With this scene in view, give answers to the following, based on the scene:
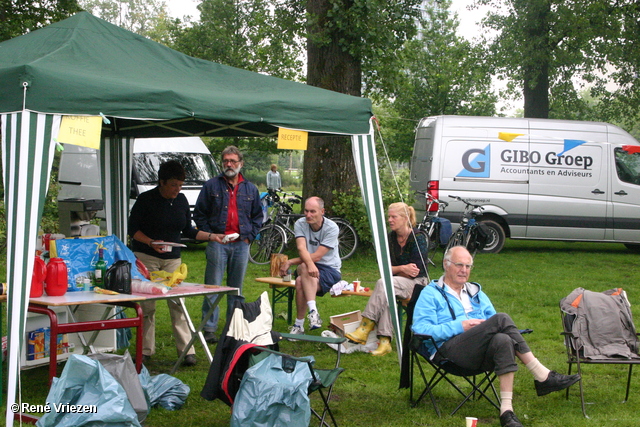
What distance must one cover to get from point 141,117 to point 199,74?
3.83 ft

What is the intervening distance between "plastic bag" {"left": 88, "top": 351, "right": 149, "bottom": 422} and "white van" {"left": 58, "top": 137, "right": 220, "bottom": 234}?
25.4 ft

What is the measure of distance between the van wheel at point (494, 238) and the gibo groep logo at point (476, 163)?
0.86 metres

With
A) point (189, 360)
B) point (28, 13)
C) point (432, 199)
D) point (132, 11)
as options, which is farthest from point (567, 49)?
point (132, 11)

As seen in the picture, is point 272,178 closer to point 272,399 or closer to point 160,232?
point 160,232

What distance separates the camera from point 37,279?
439 cm

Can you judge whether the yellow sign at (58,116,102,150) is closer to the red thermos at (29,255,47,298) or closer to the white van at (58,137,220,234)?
the red thermos at (29,255,47,298)

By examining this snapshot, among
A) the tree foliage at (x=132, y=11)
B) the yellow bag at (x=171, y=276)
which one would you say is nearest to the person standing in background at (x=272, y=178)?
the yellow bag at (x=171, y=276)

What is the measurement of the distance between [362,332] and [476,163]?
6.89 m

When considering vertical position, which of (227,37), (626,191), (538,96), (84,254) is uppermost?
(227,37)

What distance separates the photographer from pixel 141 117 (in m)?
4.37

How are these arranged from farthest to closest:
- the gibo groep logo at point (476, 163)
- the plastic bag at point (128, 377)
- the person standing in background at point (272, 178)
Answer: the person standing in background at point (272, 178)
the gibo groep logo at point (476, 163)
the plastic bag at point (128, 377)

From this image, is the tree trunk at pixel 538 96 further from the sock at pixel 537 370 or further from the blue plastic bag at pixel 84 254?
the blue plastic bag at pixel 84 254

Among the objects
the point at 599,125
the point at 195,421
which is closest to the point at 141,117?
the point at 195,421

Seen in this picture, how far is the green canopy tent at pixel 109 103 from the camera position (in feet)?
12.9
